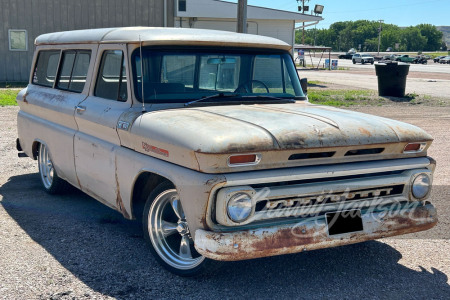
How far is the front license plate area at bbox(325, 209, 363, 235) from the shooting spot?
3.92 meters

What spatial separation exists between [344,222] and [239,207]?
83cm

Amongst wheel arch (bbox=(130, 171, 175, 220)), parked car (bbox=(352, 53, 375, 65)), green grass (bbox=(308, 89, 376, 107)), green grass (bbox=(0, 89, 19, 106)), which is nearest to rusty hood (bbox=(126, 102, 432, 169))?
wheel arch (bbox=(130, 171, 175, 220))

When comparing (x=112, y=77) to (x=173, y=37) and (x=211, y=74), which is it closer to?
(x=173, y=37)

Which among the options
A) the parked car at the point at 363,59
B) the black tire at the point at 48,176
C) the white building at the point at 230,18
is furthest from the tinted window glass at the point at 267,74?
the parked car at the point at 363,59

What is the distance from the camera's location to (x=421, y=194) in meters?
4.33

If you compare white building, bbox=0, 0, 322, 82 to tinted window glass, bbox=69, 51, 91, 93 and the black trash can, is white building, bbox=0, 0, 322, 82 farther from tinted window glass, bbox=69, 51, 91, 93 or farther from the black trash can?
tinted window glass, bbox=69, 51, 91, 93

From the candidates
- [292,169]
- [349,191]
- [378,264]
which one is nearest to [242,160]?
[292,169]

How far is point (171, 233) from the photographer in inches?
171

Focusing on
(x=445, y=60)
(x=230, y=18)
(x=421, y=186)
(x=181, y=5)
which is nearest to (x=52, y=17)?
(x=181, y=5)

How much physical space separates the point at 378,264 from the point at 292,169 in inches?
51.7

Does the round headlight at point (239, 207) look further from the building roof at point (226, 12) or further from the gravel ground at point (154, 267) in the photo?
the building roof at point (226, 12)

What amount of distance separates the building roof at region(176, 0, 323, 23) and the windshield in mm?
21428

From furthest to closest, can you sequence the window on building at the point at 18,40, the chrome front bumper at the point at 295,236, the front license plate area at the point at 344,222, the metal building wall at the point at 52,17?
the window on building at the point at 18,40 < the metal building wall at the point at 52,17 < the front license plate area at the point at 344,222 < the chrome front bumper at the point at 295,236

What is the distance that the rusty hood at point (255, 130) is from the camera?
3.67 metres
